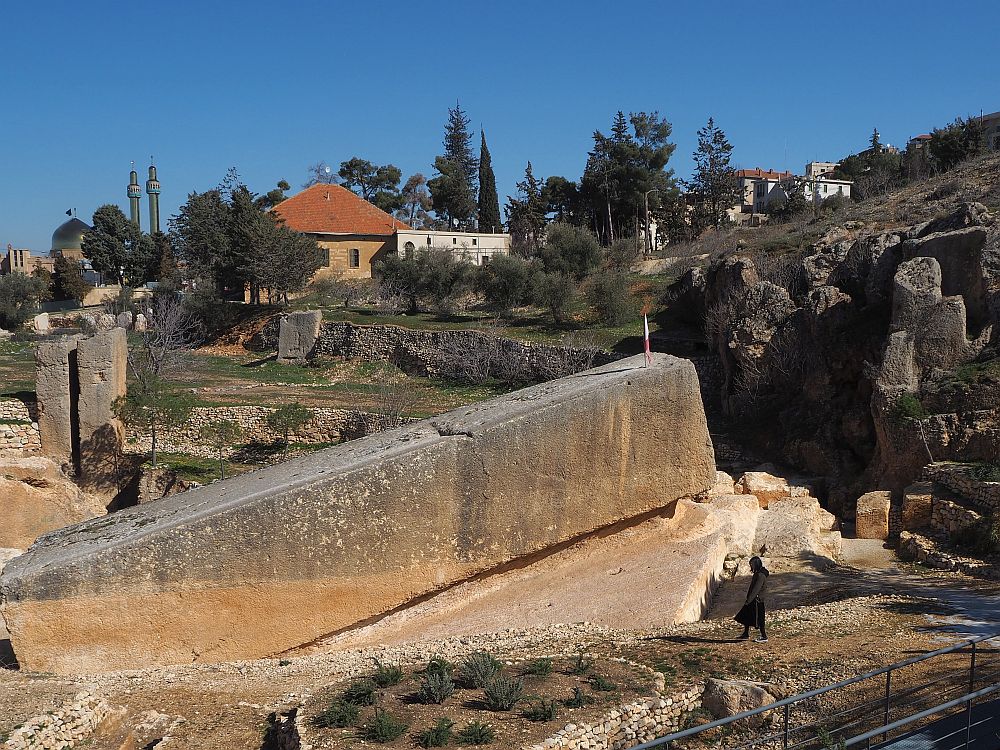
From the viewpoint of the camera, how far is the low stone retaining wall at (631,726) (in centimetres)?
488

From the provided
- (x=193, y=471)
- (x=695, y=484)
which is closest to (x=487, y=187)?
(x=193, y=471)

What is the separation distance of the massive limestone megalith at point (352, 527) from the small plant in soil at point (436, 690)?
6.03 ft

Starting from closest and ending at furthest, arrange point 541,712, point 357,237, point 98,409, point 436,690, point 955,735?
1. point 955,735
2. point 541,712
3. point 436,690
4. point 98,409
5. point 357,237

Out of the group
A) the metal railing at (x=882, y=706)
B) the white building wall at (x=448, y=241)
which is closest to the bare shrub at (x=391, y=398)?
the metal railing at (x=882, y=706)

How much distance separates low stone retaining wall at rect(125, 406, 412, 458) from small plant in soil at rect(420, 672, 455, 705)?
421 inches

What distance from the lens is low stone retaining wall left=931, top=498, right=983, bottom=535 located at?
942 cm

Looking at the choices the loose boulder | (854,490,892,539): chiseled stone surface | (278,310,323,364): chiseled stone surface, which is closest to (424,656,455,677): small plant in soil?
the loose boulder

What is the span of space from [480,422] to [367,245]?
3245cm

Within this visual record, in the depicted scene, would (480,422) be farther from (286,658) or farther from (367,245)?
(367,245)

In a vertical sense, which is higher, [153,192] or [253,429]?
[153,192]

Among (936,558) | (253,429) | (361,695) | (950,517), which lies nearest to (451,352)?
(253,429)

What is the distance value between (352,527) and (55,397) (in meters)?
9.89

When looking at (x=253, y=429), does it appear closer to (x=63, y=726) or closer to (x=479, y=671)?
(x=63, y=726)

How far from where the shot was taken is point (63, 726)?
5.50 meters
